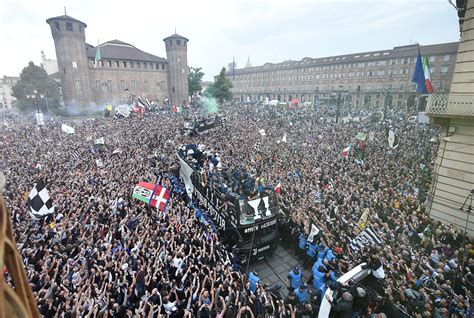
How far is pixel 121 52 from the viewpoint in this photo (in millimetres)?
62688

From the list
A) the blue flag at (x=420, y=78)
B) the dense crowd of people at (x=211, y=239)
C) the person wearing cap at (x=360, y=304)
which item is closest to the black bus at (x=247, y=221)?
the dense crowd of people at (x=211, y=239)

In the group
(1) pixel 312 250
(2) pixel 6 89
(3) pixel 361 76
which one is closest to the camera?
(1) pixel 312 250

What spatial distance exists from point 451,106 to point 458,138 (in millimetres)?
1474

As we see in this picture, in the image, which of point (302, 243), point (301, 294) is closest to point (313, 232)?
point (302, 243)

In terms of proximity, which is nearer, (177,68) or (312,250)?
(312,250)

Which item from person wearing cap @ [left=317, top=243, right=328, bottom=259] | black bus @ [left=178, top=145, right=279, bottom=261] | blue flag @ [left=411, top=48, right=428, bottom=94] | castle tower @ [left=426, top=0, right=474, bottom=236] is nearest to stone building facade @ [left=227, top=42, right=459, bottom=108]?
blue flag @ [left=411, top=48, right=428, bottom=94]

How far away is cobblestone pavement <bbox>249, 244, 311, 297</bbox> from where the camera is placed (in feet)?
31.8

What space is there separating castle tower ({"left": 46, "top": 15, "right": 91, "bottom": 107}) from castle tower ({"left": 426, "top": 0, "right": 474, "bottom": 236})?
59.3 meters

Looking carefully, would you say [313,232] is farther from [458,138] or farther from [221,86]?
[221,86]

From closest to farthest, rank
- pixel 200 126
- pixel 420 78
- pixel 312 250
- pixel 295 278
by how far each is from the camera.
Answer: pixel 295 278, pixel 312 250, pixel 420 78, pixel 200 126

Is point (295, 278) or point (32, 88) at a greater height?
point (32, 88)

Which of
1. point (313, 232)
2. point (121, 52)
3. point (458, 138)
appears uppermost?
point (121, 52)

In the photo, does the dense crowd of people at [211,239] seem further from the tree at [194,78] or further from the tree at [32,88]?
the tree at [194,78]

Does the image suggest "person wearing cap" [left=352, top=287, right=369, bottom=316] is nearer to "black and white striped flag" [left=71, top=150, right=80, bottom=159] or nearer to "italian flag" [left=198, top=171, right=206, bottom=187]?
"italian flag" [left=198, top=171, right=206, bottom=187]
